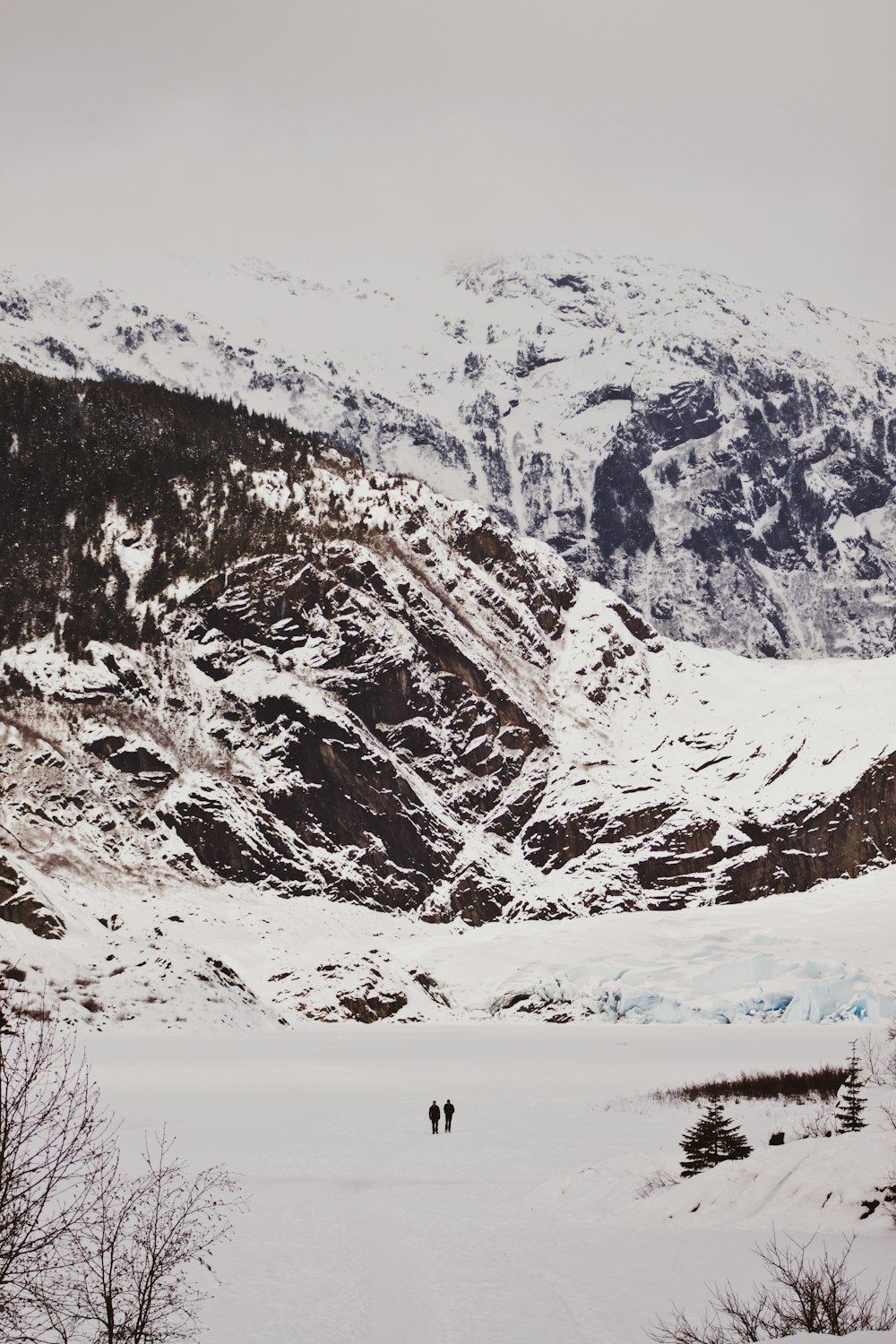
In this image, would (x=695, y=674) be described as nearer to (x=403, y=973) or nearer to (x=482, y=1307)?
(x=403, y=973)

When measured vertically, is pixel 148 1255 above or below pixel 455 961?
below

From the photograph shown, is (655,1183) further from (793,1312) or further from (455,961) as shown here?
(455,961)

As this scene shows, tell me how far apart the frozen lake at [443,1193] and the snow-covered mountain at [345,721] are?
226 ft

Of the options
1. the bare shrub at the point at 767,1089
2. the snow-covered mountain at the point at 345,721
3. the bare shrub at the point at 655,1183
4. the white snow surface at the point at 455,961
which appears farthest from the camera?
the snow-covered mountain at the point at 345,721

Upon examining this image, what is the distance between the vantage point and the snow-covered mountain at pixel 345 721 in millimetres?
149375

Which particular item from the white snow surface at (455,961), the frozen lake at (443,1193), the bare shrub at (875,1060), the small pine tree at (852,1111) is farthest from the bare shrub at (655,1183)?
the white snow surface at (455,961)

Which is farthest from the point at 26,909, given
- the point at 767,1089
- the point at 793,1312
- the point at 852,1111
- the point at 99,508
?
the point at 793,1312

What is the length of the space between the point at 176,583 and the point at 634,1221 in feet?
518

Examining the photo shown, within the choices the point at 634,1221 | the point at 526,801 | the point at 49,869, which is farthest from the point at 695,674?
the point at 634,1221

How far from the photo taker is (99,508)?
18462 centimetres

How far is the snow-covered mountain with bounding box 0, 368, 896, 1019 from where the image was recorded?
149 meters

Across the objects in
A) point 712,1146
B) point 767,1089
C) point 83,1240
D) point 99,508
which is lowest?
point 83,1240

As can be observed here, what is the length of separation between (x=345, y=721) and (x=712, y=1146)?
13609 cm

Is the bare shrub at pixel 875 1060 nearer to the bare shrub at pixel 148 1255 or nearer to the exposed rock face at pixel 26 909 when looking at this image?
the bare shrub at pixel 148 1255
